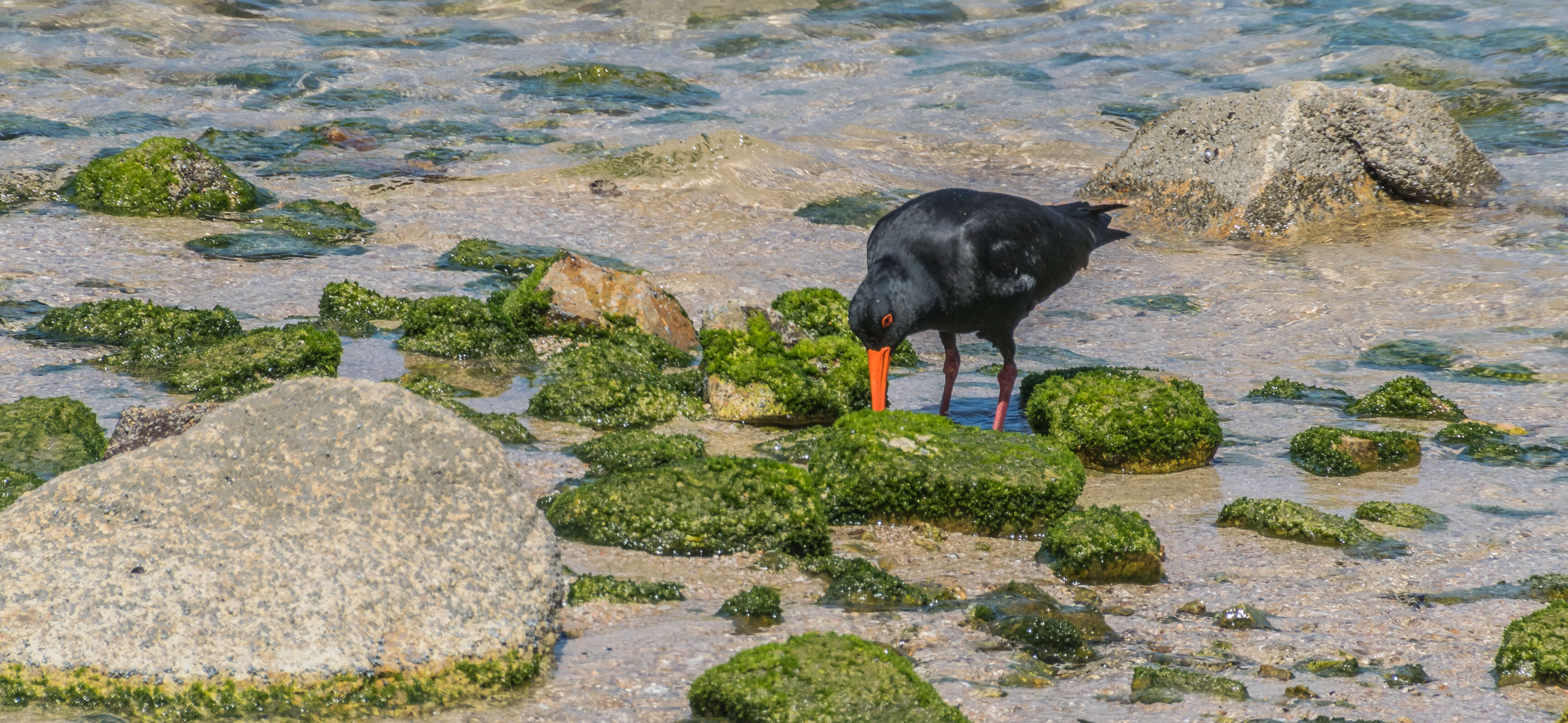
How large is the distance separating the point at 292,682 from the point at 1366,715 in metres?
2.98

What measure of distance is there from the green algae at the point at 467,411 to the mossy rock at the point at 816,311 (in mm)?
1903

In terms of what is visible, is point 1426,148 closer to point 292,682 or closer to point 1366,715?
point 1366,715

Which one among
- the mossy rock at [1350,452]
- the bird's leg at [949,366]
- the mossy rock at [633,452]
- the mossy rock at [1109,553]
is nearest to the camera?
the mossy rock at [1109,553]

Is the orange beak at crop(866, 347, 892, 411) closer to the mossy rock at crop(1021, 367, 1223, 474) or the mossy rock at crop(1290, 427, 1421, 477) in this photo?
the mossy rock at crop(1021, 367, 1223, 474)

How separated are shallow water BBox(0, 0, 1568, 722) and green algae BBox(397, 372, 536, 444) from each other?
17cm

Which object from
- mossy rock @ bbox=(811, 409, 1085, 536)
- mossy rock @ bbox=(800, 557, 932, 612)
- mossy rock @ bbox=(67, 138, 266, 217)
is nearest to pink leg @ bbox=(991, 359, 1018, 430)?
mossy rock @ bbox=(811, 409, 1085, 536)

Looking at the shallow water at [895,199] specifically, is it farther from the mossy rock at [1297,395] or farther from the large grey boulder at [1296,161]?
the large grey boulder at [1296,161]

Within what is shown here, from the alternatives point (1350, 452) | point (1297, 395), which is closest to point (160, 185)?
point (1297, 395)

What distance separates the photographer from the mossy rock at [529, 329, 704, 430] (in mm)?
6445

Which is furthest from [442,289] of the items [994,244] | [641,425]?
[994,244]

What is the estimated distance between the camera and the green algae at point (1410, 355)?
26.0 ft

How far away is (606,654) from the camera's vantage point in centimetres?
393

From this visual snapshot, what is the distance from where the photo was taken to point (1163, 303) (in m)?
9.25

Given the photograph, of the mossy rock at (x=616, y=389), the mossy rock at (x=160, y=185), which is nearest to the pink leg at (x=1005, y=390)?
the mossy rock at (x=616, y=389)
